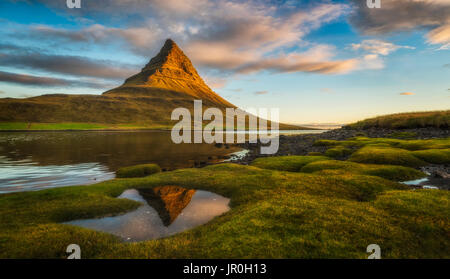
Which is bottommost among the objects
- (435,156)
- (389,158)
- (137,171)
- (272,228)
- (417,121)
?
(137,171)

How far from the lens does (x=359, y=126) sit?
89.6 m

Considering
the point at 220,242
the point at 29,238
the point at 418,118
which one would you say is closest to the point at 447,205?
the point at 220,242

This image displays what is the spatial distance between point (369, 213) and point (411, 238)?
232cm

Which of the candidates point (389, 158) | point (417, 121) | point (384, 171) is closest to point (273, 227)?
point (384, 171)

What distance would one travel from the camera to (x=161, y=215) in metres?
14.4

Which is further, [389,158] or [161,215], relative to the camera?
[389,158]

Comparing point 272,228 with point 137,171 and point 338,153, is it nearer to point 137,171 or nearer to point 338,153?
point 137,171

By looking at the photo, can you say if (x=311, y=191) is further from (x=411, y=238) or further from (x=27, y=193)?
(x=27, y=193)

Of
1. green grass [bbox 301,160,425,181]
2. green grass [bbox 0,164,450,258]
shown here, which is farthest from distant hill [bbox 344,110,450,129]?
green grass [bbox 0,164,450,258]

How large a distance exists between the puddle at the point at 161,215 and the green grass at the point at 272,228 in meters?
1.10

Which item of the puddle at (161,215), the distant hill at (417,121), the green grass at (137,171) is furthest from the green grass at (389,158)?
the distant hill at (417,121)

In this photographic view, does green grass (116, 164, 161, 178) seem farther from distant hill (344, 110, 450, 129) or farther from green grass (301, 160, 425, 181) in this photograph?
distant hill (344, 110, 450, 129)

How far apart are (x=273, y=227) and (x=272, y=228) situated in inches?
3.6
